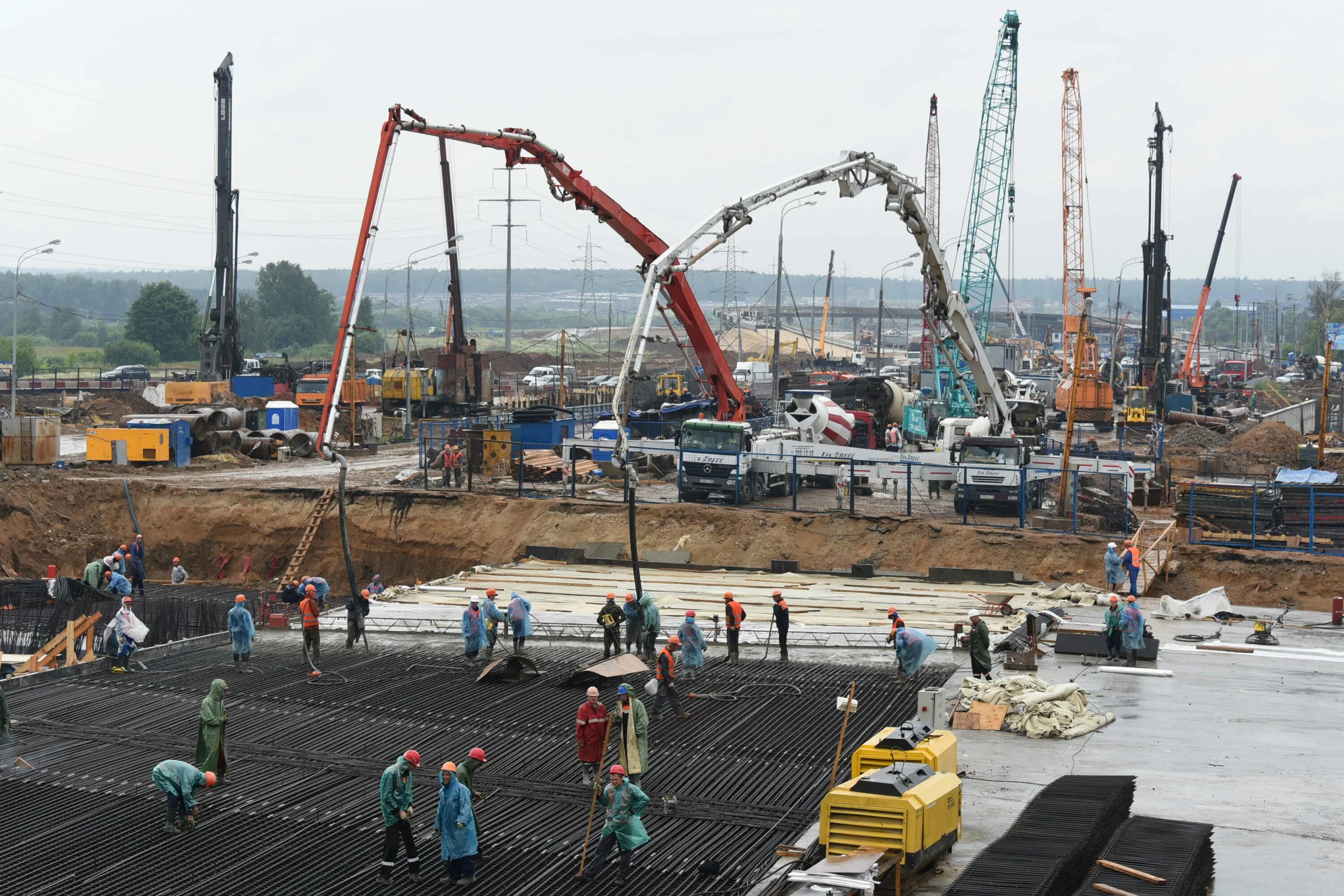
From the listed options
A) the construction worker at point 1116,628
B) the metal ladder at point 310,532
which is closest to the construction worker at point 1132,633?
the construction worker at point 1116,628

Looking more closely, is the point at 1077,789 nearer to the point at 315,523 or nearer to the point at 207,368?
the point at 315,523

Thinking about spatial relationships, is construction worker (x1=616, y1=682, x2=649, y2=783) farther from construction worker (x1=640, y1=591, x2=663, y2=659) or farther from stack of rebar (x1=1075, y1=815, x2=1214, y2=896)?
construction worker (x1=640, y1=591, x2=663, y2=659)

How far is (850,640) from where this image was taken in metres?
23.4

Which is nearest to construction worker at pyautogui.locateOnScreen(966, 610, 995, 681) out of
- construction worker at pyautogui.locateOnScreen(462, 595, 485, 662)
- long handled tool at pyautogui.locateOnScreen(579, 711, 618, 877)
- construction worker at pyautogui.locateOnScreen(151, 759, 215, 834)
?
long handled tool at pyautogui.locateOnScreen(579, 711, 618, 877)

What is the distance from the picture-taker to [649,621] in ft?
70.8

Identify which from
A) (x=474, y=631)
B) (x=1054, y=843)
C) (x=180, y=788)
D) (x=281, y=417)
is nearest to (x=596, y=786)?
(x=180, y=788)

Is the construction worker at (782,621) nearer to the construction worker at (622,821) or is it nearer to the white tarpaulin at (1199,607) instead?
the white tarpaulin at (1199,607)

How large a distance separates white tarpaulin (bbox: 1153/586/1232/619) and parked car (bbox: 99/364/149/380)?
7156 cm

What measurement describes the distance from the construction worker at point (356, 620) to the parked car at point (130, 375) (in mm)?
65960

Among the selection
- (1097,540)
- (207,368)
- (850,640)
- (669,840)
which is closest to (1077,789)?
(669,840)

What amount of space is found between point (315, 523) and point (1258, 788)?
27303 mm

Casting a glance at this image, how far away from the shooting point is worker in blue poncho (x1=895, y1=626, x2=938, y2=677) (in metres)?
20.1

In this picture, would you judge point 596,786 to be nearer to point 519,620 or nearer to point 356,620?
point 519,620

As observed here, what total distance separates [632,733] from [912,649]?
6878mm
